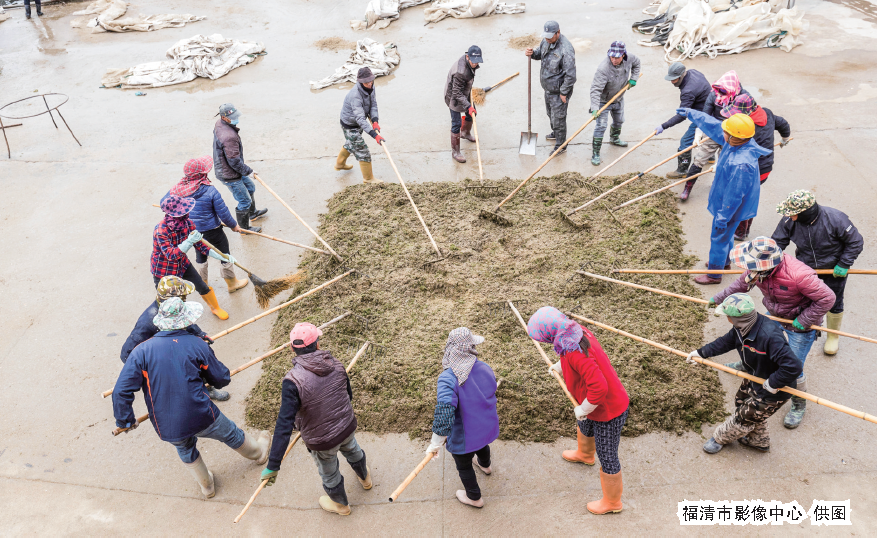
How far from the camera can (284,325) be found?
558 centimetres

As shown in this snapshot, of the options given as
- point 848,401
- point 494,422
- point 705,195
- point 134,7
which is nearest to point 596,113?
point 705,195

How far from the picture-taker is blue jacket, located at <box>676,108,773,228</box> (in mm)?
5113

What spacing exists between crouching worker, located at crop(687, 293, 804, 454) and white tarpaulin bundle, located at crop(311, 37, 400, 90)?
8681 mm

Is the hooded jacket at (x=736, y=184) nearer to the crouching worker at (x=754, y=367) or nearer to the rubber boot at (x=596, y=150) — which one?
the crouching worker at (x=754, y=367)

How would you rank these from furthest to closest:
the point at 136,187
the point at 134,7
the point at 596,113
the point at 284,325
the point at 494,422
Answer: the point at 134,7 < the point at 136,187 < the point at 596,113 < the point at 284,325 < the point at 494,422

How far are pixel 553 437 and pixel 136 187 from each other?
712 cm

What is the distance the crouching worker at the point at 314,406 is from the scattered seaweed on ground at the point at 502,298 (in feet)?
3.09

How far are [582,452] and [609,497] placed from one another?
0.41 meters

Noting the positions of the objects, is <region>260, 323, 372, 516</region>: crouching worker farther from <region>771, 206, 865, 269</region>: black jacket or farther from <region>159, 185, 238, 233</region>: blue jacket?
<region>771, 206, 865, 269</region>: black jacket

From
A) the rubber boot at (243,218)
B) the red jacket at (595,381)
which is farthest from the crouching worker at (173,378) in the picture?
the rubber boot at (243,218)

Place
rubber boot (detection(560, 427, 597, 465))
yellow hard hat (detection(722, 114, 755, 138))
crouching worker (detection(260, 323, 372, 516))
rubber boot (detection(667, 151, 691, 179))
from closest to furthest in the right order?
crouching worker (detection(260, 323, 372, 516)) → rubber boot (detection(560, 427, 597, 465)) → yellow hard hat (detection(722, 114, 755, 138)) → rubber boot (detection(667, 151, 691, 179))

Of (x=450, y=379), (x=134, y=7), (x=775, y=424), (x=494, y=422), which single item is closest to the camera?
(x=450, y=379)

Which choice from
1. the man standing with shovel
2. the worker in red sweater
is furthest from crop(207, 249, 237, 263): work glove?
the man standing with shovel

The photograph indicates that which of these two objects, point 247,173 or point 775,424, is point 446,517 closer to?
point 775,424
